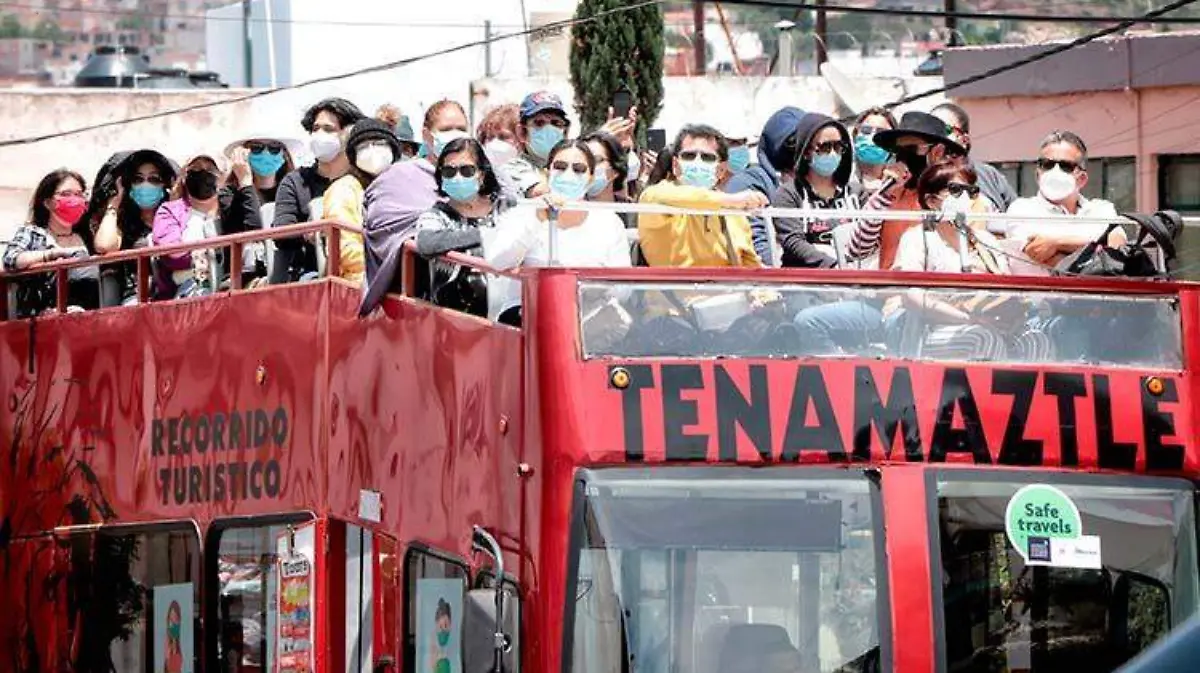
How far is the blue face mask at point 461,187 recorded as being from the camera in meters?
10.8

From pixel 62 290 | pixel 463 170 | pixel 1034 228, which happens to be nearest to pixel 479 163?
pixel 463 170

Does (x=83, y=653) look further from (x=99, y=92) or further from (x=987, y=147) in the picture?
(x=99, y=92)

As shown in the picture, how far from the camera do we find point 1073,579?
9.04m

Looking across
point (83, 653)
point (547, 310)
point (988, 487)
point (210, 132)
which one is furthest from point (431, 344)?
point (210, 132)

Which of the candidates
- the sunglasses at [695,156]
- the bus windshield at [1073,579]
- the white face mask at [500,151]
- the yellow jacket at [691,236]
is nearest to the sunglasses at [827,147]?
the sunglasses at [695,156]

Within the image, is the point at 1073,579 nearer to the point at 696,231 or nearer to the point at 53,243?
the point at 696,231

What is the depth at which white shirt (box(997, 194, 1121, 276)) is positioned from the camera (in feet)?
33.4

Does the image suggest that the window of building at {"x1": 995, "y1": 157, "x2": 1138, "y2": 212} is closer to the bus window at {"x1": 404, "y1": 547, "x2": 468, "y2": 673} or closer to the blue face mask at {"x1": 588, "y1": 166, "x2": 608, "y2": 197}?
the blue face mask at {"x1": 588, "y1": 166, "x2": 608, "y2": 197}

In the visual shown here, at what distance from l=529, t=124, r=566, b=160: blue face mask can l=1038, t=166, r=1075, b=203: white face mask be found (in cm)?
234

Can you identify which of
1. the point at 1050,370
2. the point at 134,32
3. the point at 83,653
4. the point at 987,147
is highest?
the point at 134,32

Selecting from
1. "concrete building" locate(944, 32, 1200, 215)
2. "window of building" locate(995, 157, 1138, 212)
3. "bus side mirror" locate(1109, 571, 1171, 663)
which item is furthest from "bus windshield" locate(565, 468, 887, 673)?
"window of building" locate(995, 157, 1138, 212)

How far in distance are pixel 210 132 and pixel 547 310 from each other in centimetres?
3012

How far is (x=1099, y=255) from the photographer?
9.95 meters

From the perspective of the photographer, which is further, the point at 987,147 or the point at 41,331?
the point at 987,147
